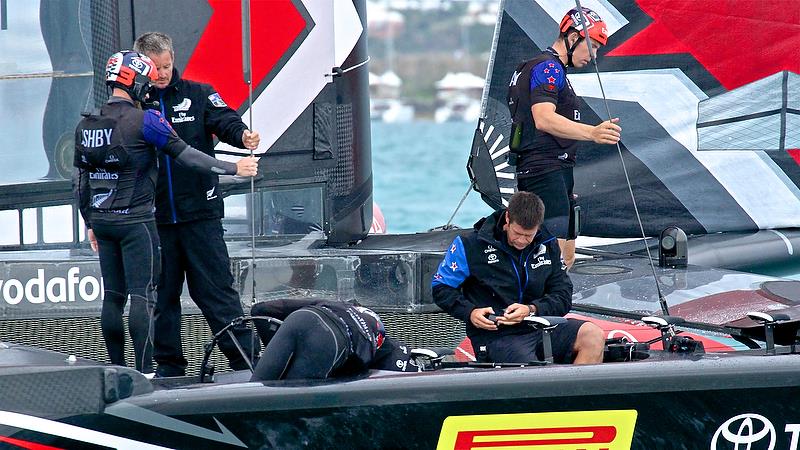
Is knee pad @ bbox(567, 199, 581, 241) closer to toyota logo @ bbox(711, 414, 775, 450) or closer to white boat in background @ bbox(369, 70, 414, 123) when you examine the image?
toyota logo @ bbox(711, 414, 775, 450)

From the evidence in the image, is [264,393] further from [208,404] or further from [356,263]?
[356,263]

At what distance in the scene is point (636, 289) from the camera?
600 cm

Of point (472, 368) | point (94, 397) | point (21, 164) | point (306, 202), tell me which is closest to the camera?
point (94, 397)

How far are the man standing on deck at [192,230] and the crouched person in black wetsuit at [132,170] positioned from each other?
0.87ft

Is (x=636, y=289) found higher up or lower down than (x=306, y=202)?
lower down

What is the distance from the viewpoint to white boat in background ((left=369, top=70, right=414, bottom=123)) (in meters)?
55.5

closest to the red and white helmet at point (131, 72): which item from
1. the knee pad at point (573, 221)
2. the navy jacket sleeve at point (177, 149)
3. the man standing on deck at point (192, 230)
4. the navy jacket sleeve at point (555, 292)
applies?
the navy jacket sleeve at point (177, 149)

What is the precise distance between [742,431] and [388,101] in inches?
2089

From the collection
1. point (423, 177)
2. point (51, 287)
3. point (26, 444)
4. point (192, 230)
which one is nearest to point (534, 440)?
point (26, 444)

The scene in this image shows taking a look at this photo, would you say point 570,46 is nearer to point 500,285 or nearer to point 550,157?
point 550,157

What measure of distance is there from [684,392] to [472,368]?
2.15ft

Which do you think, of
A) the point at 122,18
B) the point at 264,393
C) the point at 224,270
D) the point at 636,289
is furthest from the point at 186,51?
the point at 264,393

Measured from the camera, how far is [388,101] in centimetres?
5675

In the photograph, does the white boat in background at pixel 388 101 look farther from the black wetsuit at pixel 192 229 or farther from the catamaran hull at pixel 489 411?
the catamaran hull at pixel 489 411
